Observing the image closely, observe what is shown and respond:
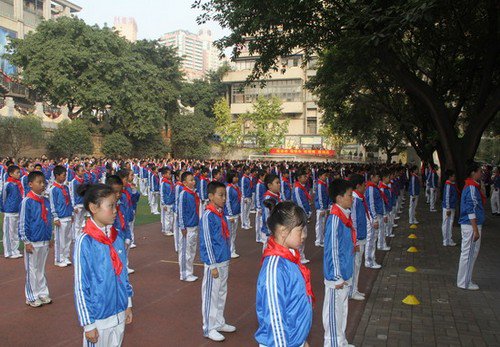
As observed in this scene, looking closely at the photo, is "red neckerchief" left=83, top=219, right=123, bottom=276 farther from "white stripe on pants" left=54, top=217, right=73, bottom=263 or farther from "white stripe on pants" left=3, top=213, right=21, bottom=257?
"white stripe on pants" left=3, top=213, right=21, bottom=257

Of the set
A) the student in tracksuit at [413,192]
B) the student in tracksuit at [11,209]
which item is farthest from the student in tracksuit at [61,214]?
the student in tracksuit at [413,192]

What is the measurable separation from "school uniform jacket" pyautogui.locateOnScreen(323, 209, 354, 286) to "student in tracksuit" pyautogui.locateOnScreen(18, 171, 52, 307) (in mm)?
4151

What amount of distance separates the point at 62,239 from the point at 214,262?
4.39 m

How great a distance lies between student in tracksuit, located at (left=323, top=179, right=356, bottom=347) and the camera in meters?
4.63

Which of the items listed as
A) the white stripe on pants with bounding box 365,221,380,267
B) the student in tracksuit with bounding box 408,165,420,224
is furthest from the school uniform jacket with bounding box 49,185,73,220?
the student in tracksuit with bounding box 408,165,420,224

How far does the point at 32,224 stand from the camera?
6.27 metres

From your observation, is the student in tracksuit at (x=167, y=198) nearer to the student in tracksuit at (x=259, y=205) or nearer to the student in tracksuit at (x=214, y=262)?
the student in tracksuit at (x=259, y=205)

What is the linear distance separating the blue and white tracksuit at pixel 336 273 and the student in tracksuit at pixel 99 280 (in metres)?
2.15

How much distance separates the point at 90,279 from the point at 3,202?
661 cm

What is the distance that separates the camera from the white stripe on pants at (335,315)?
183 inches

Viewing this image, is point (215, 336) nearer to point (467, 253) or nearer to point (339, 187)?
point (339, 187)

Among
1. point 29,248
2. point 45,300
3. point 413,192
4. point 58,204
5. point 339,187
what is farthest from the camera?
point 413,192

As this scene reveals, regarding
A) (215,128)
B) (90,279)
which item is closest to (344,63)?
(90,279)

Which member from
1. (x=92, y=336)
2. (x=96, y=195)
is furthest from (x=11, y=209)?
(x=92, y=336)
